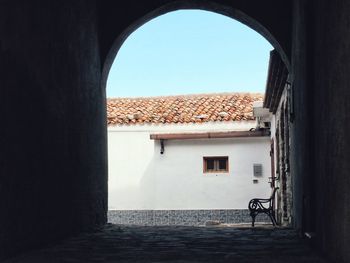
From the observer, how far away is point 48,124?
492cm

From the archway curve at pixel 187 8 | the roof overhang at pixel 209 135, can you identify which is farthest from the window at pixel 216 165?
the archway curve at pixel 187 8

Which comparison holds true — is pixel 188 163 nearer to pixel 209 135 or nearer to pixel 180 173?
pixel 180 173

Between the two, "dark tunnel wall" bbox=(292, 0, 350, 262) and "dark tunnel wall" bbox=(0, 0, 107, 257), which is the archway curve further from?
"dark tunnel wall" bbox=(292, 0, 350, 262)

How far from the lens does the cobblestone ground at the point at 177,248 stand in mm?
3934

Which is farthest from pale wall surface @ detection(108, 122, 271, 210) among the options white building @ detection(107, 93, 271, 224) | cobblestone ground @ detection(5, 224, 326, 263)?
cobblestone ground @ detection(5, 224, 326, 263)

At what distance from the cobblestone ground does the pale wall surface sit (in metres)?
9.74

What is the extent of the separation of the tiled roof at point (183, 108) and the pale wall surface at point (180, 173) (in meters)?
0.27

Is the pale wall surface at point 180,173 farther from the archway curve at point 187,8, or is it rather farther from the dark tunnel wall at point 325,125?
the dark tunnel wall at point 325,125

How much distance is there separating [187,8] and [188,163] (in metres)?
8.99

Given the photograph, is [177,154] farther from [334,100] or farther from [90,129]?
[334,100]

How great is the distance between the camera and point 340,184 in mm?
3188

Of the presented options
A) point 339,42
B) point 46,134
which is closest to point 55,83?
point 46,134

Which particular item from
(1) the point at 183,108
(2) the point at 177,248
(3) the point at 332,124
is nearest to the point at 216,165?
(1) the point at 183,108

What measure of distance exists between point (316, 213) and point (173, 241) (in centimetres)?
134
